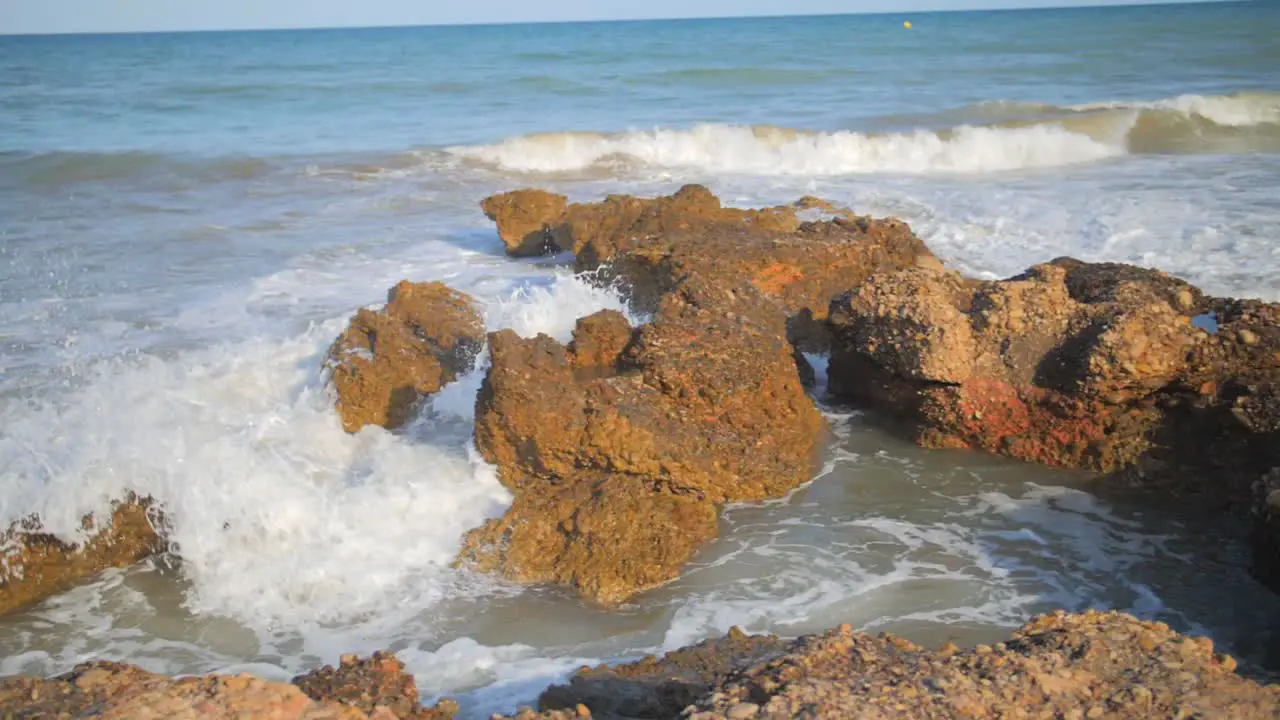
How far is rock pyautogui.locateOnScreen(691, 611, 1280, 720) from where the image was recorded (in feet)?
8.47

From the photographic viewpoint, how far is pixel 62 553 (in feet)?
15.6

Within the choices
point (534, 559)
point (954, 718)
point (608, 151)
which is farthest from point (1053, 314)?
point (608, 151)

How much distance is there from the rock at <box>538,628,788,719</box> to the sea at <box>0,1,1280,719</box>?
18.6 inches

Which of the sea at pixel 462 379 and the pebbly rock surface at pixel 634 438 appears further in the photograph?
the pebbly rock surface at pixel 634 438

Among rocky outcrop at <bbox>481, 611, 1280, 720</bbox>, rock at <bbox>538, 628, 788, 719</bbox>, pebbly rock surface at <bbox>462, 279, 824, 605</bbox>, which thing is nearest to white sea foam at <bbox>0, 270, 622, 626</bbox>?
pebbly rock surface at <bbox>462, 279, 824, 605</bbox>

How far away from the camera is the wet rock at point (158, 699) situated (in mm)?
2590

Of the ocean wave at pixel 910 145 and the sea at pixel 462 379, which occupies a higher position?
the ocean wave at pixel 910 145

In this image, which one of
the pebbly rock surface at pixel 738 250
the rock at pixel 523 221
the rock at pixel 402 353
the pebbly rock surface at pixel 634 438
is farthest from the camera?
the rock at pixel 523 221

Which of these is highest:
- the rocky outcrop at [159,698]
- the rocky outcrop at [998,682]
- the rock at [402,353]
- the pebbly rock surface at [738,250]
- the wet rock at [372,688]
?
the pebbly rock surface at [738,250]

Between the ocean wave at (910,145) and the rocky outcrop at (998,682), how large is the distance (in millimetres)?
12391

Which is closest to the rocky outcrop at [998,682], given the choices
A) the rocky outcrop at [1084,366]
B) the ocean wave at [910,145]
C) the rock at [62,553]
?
the rocky outcrop at [1084,366]

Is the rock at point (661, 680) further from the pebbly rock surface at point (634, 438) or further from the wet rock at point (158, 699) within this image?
the pebbly rock surface at point (634, 438)

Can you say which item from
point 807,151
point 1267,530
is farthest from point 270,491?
point 807,151

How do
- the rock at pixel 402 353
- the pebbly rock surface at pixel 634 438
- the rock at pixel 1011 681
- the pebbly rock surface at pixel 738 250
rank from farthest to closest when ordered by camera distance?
the pebbly rock surface at pixel 738 250, the rock at pixel 402 353, the pebbly rock surface at pixel 634 438, the rock at pixel 1011 681
